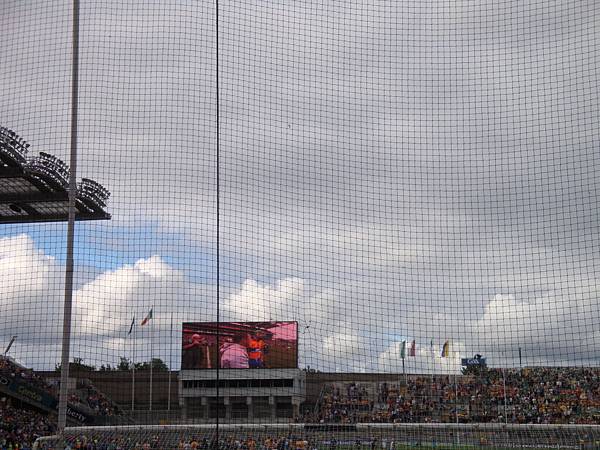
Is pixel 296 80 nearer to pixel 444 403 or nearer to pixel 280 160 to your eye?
pixel 280 160

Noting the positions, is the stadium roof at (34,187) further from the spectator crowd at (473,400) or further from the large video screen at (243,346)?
the large video screen at (243,346)

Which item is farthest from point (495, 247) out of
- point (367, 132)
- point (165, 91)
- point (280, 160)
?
point (165, 91)

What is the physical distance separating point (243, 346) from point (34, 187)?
44.2 feet

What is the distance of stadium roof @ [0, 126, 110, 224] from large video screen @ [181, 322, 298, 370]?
11.3m

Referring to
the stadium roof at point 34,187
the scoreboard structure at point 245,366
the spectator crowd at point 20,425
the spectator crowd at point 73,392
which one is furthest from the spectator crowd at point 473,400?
the spectator crowd at point 73,392

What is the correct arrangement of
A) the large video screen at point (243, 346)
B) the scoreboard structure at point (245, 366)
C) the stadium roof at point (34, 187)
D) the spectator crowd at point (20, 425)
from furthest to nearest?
the large video screen at point (243, 346) < the scoreboard structure at point (245, 366) < the spectator crowd at point (20, 425) < the stadium roof at point (34, 187)

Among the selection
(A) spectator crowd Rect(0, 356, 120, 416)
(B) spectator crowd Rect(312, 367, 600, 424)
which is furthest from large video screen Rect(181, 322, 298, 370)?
(B) spectator crowd Rect(312, 367, 600, 424)

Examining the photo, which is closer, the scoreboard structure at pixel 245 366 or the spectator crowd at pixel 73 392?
the spectator crowd at pixel 73 392

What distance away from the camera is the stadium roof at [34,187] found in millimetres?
16344

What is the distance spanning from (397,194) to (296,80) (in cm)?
221

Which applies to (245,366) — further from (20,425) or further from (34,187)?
(34,187)

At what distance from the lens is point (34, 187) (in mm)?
17469

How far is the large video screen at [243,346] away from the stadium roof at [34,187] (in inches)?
446

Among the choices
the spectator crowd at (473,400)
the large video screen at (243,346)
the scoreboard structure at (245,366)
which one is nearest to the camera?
the spectator crowd at (473,400)
